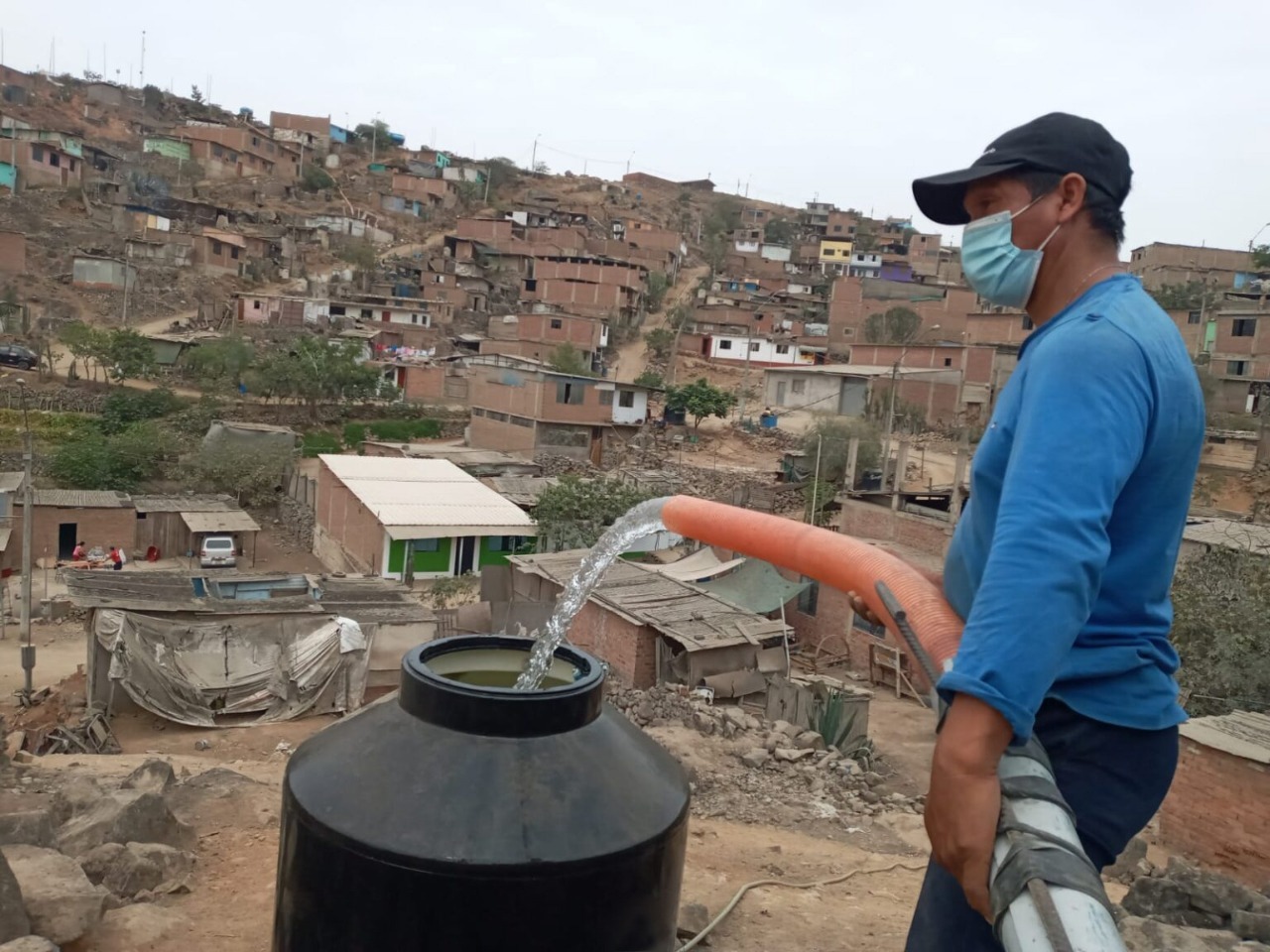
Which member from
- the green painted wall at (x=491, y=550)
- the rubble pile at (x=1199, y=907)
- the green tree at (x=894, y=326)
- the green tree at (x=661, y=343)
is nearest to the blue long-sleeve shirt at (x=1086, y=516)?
the rubble pile at (x=1199, y=907)

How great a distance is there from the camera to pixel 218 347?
34.0 meters

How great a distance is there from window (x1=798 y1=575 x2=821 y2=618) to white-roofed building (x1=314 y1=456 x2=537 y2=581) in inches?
254

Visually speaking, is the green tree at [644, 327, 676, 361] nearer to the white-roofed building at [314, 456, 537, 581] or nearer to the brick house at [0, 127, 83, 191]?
the white-roofed building at [314, 456, 537, 581]

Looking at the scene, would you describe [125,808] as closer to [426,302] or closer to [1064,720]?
[1064,720]

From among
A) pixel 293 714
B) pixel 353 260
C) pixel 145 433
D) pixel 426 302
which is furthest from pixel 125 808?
→ pixel 353 260

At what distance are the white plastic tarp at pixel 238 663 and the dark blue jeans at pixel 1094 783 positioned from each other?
12058 mm

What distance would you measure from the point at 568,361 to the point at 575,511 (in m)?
17.4

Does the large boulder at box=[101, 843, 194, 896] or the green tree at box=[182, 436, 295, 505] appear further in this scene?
the green tree at box=[182, 436, 295, 505]

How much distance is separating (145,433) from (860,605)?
28959 millimetres

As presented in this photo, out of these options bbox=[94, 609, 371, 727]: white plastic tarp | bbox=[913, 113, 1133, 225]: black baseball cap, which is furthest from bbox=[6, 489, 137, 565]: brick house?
bbox=[913, 113, 1133, 225]: black baseball cap

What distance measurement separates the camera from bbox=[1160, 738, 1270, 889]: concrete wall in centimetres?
802

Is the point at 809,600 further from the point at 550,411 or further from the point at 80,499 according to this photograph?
the point at 80,499

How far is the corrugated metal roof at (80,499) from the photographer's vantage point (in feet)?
70.5

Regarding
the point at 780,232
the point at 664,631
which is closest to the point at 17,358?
the point at 664,631
